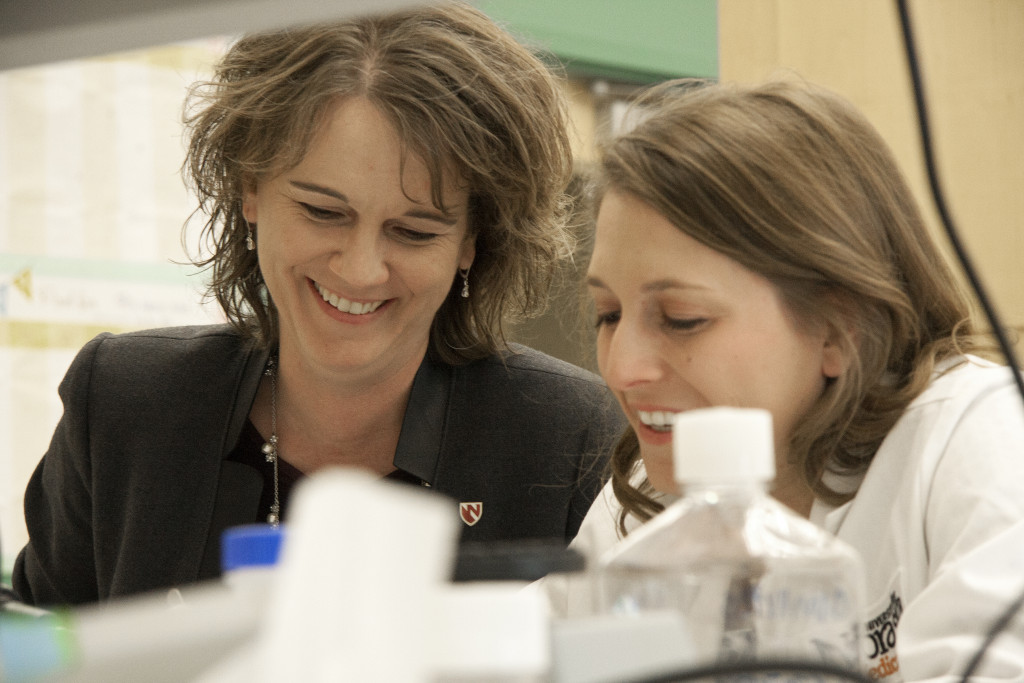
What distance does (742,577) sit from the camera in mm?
471

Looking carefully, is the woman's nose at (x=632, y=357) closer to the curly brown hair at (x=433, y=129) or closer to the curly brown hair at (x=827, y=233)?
the curly brown hair at (x=827, y=233)

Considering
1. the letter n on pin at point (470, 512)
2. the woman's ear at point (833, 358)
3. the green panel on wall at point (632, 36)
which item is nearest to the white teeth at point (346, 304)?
the letter n on pin at point (470, 512)

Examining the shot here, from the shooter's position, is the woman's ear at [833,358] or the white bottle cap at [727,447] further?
the woman's ear at [833,358]

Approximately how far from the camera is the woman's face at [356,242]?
3.67 ft

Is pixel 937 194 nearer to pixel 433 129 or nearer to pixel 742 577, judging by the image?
pixel 742 577

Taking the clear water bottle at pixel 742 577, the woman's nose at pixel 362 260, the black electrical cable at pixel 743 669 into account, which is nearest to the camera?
the black electrical cable at pixel 743 669

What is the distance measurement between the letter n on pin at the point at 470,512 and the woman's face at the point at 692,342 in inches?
17.3

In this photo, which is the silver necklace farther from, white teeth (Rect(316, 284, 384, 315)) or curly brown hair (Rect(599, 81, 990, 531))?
curly brown hair (Rect(599, 81, 990, 531))

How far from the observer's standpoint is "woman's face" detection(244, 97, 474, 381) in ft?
3.67

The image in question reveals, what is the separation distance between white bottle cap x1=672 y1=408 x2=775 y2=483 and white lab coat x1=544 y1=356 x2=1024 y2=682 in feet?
0.70

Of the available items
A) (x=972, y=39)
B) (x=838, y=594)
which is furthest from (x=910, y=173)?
(x=838, y=594)

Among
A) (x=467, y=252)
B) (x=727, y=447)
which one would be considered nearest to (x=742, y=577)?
(x=727, y=447)

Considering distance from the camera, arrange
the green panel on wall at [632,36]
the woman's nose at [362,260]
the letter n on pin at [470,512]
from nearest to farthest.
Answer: the woman's nose at [362,260] < the letter n on pin at [470,512] < the green panel on wall at [632,36]

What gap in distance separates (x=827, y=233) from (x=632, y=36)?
1132 mm
